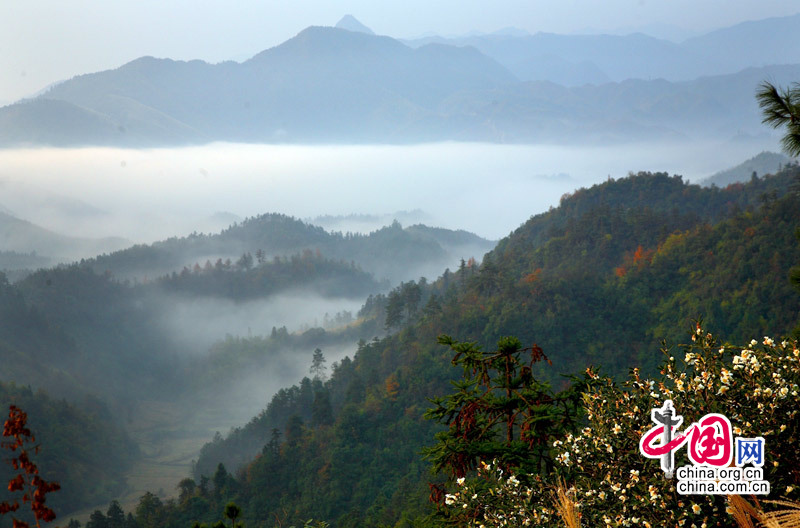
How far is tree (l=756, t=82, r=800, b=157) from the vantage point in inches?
302

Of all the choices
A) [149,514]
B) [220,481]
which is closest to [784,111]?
[220,481]

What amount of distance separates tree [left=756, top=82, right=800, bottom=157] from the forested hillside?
38476 mm

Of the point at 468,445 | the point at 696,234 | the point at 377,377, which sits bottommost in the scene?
the point at 377,377

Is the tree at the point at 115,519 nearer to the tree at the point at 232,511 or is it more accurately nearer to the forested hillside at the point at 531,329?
the forested hillside at the point at 531,329

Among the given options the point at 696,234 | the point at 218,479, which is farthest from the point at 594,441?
the point at 696,234

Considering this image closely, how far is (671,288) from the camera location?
70.0 meters

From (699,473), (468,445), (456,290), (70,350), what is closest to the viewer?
(699,473)

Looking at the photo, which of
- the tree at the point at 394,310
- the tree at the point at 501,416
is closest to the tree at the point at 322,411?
the tree at the point at 394,310

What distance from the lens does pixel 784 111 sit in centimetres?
776

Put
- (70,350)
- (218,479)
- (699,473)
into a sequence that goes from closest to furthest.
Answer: (699,473) → (218,479) → (70,350)

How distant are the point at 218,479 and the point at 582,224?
57372mm

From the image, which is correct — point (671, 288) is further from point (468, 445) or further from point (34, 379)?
point (34, 379)

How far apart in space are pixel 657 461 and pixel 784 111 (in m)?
4.93

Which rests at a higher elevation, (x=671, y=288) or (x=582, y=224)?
(x=582, y=224)
